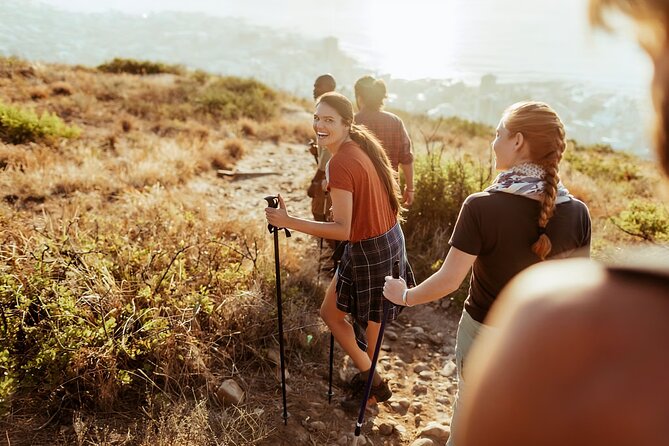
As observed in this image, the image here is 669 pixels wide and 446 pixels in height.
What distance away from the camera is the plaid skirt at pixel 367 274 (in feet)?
10.4

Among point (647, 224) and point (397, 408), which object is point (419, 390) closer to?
point (397, 408)

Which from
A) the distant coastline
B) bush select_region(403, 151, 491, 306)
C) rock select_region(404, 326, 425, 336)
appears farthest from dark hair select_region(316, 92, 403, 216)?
the distant coastline

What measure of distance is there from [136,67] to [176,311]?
22090mm

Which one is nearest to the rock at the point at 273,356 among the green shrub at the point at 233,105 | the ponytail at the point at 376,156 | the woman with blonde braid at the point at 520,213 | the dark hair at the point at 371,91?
the ponytail at the point at 376,156

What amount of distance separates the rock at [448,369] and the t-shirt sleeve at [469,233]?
2451 millimetres

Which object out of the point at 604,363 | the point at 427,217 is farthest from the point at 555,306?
the point at 427,217

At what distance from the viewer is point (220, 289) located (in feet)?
13.5

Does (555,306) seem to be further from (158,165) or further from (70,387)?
(158,165)

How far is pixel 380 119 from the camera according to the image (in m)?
4.85

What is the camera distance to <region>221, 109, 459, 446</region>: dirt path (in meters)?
3.30

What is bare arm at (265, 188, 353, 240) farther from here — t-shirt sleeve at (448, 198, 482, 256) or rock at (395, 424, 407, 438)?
rock at (395, 424, 407, 438)

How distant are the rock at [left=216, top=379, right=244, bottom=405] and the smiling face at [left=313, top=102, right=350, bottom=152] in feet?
6.37

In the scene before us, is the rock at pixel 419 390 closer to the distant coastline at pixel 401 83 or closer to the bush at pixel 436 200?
the bush at pixel 436 200

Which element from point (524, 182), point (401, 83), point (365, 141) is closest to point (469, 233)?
point (524, 182)
